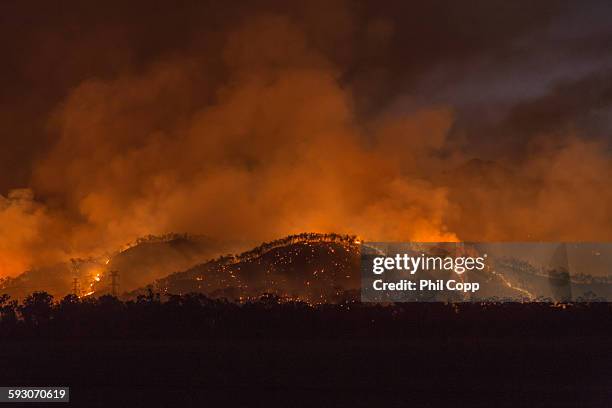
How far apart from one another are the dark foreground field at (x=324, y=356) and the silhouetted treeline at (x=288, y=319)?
72 millimetres

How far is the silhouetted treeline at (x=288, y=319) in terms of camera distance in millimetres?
31125

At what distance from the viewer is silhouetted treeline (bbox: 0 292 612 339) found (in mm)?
31125

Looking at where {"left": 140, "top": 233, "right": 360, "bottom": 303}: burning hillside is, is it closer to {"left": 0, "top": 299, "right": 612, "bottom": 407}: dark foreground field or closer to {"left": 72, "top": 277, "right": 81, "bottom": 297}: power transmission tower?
{"left": 72, "top": 277, "right": 81, "bottom": 297}: power transmission tower

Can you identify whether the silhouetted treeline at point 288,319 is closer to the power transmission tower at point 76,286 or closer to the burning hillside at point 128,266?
the power transmission tower at point 76,286

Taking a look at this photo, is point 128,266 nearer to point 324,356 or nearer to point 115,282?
point 115,282

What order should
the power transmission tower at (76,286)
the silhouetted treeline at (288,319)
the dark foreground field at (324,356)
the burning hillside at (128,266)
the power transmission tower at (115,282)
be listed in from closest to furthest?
the dark foreground field at (324,356), the silhouetted treeline at (288,319), the power transmission tower at (115,282), the power transmission tower at (76,286), the burning hillside at (128,266)

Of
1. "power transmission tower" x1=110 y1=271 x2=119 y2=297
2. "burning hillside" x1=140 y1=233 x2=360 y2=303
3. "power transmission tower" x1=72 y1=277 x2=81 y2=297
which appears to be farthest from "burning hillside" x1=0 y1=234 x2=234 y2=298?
"burning hillside" x1=140 y1=233 x2=360 y2=303

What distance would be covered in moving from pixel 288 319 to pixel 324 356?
1056cm

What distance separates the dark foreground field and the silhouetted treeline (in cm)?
7

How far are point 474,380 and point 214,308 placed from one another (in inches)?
721

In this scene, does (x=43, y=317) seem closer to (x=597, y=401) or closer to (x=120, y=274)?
(x=120, y=274)

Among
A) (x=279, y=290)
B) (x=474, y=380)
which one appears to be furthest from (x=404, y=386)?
(x=279, y=290)

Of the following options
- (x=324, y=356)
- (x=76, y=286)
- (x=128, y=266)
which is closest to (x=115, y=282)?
(x=128, y=266)

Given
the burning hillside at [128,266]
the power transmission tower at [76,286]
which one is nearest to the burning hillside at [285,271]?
the burning hillside at [128,266]
